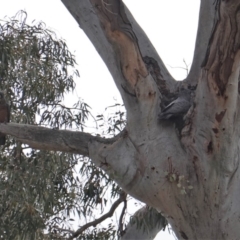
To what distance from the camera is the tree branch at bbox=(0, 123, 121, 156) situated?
4625mm

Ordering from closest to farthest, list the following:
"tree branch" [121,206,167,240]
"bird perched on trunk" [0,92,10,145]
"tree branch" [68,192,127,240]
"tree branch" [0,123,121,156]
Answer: "tree branch" [0,123,121,156]
"bird perched on trunk" [0,92,10,145]
"tree branch" [121,206,167,240]
"tree branch" [68,192,127,240]

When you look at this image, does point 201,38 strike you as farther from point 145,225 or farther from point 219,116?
point 145,225

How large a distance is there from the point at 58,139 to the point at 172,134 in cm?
90

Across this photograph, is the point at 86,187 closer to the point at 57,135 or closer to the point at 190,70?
the point at 57,135

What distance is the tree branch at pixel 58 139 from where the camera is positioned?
182 inches

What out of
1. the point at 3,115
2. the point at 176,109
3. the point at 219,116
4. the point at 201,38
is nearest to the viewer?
the point at 219,116

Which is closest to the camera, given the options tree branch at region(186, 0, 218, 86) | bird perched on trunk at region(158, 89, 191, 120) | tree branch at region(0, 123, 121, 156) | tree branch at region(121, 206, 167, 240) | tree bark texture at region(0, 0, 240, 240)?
tree bark texture at region(0, 0, 240, 240)

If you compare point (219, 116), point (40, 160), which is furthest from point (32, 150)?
point (219, 116)

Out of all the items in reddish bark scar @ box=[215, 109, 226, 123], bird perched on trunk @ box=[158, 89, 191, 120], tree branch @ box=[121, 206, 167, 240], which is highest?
tree branch @ box=[121, 206, 167, 240]

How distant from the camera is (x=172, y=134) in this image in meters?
4.22

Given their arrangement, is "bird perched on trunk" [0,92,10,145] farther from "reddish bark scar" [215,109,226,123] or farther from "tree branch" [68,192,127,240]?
"reddish bark scar" [215,109,226,123]

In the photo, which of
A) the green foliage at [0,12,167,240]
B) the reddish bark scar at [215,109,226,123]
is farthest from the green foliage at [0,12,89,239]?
the reddish bark scar at [215,109,226,123]

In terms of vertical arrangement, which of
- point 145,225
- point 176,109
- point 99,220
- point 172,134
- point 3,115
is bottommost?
point 172,134

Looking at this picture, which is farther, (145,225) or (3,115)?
(145,225)
